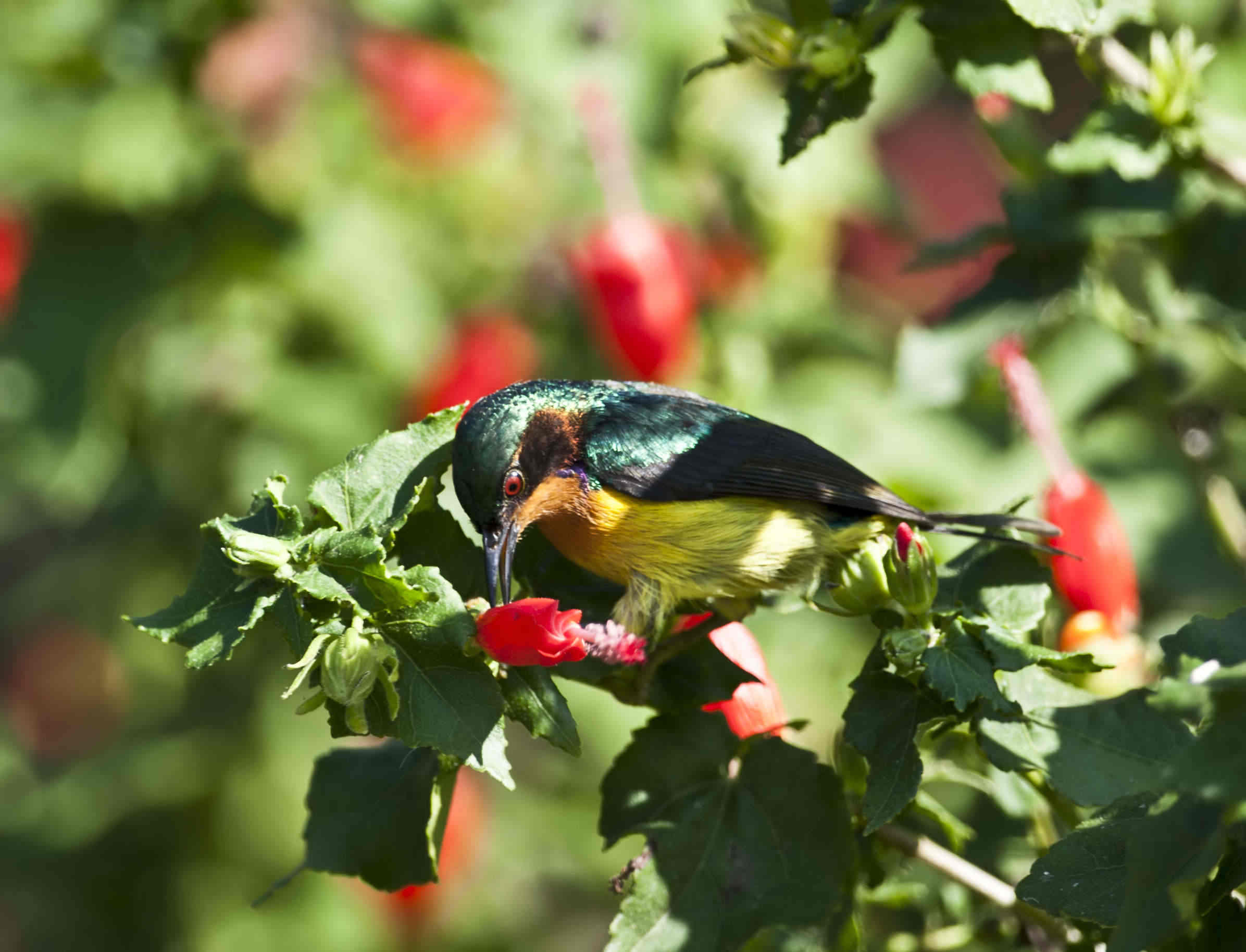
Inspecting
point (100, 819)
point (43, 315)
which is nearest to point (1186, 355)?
point (43, 315)

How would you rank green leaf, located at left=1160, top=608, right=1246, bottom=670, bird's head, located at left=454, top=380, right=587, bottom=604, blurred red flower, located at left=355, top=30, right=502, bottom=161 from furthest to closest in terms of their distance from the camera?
blurred red flower, located at left=355, top=30, right=502, bottom=161 → bird's head, located at left=454, top=380, right=587, bottom=604 → green leaf, located at left=1160, top=608, right=1246, bottom=670

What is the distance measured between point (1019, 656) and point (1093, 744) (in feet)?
0.65

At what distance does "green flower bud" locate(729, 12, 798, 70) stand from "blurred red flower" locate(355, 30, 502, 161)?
2.19m

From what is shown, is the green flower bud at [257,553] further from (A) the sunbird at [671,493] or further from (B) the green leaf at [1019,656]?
(B) the green leaf at [1019,656]

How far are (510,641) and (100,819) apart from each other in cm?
288

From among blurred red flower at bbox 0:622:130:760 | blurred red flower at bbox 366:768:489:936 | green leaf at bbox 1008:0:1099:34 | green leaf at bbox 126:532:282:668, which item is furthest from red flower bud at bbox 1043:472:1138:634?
blurred red flower at bbox 0:622:130:760

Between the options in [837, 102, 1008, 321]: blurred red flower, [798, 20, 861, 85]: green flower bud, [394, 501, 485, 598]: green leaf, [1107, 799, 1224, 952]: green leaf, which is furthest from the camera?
[837, 102, 1008, 321]: blurred red flower

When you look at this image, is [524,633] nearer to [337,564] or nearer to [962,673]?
[337,564]

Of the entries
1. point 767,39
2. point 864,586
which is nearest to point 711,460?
point 864,586

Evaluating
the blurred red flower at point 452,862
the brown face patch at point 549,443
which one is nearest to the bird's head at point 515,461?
the brown face patch at point 549,443

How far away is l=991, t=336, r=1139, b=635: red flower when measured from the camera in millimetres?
2033

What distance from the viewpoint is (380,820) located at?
66.5 inches

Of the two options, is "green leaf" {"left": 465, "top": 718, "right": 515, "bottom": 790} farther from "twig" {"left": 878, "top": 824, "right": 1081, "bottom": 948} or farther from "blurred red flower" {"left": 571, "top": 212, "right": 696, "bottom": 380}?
"blurred red flower" {"left": 571, "top": 212, "right": 696, "bottom": 380}

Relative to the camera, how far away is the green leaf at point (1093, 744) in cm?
150
